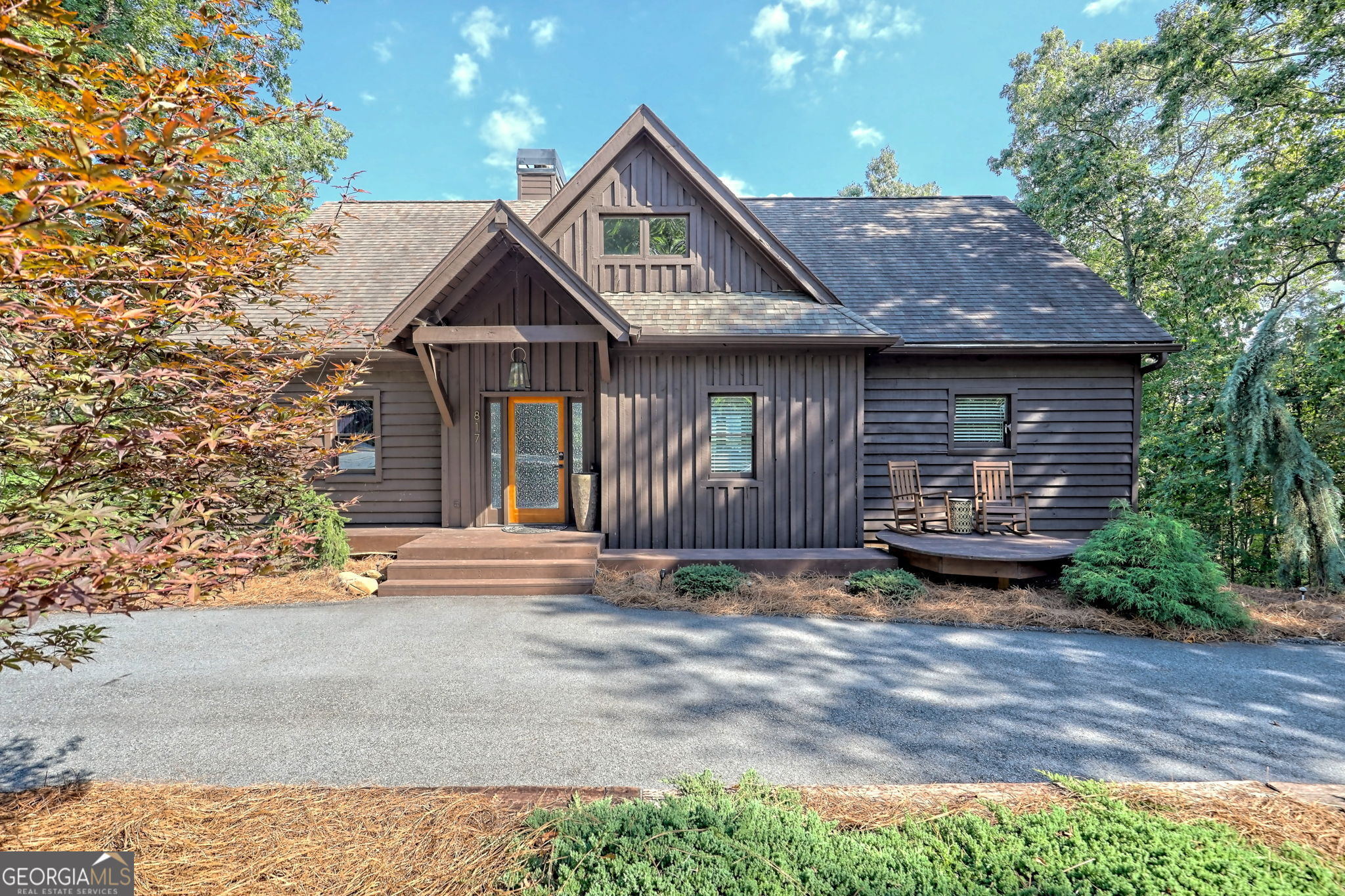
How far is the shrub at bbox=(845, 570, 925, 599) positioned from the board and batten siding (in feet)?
4.65

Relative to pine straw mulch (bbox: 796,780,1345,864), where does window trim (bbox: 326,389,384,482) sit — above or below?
above

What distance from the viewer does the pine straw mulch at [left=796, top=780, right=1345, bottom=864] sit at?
7.89 feet

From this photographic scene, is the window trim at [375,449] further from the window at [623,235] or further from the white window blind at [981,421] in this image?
the white window blind at [981,421]

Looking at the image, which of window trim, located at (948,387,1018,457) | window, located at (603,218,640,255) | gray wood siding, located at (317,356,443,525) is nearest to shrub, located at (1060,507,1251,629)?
Answer: window trim, located at (948,387,1018,457)

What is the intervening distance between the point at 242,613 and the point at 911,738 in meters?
6.73

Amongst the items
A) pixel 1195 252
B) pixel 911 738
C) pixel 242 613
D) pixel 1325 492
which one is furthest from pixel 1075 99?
pixel 242 613

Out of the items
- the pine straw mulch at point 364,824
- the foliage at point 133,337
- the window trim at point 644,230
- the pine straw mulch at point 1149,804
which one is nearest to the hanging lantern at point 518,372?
the window trim at point 644,230

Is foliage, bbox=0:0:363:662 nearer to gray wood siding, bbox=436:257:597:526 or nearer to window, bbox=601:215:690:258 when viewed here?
gray wood siding, bbox=436:257:597:526

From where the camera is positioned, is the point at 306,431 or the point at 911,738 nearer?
the point at 306,431

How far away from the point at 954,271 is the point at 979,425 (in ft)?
10.8

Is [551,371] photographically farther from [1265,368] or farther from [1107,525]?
[1265,368]

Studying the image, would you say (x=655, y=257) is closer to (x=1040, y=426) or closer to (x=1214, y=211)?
(x=1040, y=426)

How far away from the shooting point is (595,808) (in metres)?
2.32

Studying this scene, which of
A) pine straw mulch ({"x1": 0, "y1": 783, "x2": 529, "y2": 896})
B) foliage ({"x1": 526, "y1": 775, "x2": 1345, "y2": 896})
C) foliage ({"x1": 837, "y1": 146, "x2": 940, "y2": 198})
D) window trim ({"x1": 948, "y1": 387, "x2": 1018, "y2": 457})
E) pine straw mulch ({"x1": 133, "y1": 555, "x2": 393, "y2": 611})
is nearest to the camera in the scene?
foliage ({"x1": 526, "y1": 775, "x2": 1345, "y2": 896})
